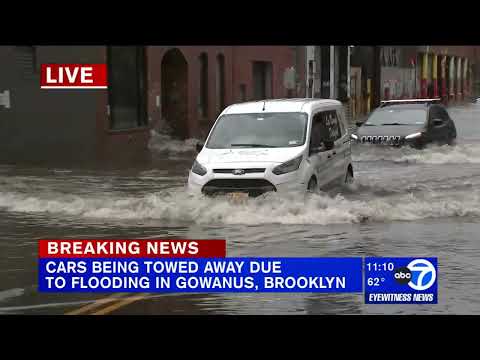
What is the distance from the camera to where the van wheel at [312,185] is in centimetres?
1473

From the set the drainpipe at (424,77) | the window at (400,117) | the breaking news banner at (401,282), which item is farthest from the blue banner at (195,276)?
the drainpipe at (424,77)

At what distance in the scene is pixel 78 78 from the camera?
1085 inches

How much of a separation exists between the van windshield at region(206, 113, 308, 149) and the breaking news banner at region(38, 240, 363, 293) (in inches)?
167

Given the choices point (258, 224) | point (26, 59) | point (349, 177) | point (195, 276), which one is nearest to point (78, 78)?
point (26, 59)

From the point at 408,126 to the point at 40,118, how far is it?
9.45 m

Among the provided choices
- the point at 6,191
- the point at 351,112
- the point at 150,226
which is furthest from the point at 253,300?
the point at 351,112

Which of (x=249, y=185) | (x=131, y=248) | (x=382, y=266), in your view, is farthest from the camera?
(x=249, y=185)

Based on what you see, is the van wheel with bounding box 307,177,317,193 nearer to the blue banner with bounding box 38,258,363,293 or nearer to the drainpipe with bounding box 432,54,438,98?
the blue banner with bounding box 38,258,363,293

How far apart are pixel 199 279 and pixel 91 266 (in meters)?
1.28

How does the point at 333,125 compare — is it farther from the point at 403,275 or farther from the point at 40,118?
the point at 40,118

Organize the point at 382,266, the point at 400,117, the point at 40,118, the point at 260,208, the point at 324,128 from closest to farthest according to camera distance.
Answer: the point at 382,266 < the point at 260,208 < the point at 324,128 < the point at 40,118 < the point at 400,117

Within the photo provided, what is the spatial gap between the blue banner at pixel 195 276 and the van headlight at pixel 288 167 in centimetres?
399

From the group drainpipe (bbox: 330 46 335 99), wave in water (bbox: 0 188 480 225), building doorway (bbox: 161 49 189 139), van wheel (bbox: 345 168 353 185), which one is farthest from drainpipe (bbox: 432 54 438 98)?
wave in water (bbox: 0 188 480 225)

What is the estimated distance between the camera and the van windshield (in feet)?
50.2
